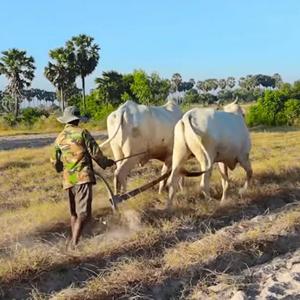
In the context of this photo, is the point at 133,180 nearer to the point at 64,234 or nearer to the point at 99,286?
Result: the point at 64,234

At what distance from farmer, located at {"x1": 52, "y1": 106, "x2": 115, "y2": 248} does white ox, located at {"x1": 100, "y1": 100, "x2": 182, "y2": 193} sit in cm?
243

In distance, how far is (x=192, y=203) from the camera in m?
9.10

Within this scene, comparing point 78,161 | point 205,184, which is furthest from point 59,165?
point 205,184

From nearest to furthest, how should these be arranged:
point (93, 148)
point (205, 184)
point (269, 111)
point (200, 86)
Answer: point (93, 148)
point (205, 184)
point (269, 111)
point (200, 86)

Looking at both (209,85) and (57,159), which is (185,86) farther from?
(57,159)

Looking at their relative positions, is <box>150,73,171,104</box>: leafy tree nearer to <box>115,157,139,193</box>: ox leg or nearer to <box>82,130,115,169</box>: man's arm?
<box>115,157,139,193</box>: ox leg

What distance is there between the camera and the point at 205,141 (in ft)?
28.7

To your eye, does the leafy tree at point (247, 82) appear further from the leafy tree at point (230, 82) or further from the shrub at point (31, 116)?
the shrub at point (31, 116)

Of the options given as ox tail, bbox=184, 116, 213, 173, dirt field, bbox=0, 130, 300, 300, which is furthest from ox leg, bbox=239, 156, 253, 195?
ox tail, bbox=184, 116, 213, 173

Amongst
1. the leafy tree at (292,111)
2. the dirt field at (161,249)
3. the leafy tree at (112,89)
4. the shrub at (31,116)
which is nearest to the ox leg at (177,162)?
the dirt field at (161,249)

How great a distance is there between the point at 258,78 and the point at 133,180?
103m

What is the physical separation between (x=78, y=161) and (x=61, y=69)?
139 ft

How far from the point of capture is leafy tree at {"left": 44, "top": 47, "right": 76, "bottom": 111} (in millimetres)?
47656

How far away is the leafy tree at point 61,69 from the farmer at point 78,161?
134 ft
